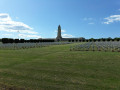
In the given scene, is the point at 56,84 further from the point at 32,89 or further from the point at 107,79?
the point at 107,79

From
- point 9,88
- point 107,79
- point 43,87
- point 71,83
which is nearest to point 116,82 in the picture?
point 107,79

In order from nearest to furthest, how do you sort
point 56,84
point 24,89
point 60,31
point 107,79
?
point 24,89 < point 56,84 < point 107,79 < point 60,31

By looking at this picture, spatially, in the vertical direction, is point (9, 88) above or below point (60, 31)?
below

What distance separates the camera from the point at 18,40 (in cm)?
6009

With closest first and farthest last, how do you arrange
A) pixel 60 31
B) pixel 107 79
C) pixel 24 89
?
pixel 24 89 → pixel 107 79 → pixel 60 31

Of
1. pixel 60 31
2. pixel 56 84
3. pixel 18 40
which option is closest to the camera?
pixel 56 84

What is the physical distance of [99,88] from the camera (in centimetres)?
420

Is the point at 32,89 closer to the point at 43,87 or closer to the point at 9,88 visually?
the point at 43,87

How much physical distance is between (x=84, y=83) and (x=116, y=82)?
1294 mm

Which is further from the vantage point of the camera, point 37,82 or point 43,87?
point 37,82

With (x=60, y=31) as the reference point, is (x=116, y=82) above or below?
below

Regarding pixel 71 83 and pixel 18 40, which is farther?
pixel 18 40

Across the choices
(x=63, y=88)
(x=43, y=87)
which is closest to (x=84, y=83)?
(x=63, y=88)

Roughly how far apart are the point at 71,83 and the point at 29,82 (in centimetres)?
167
